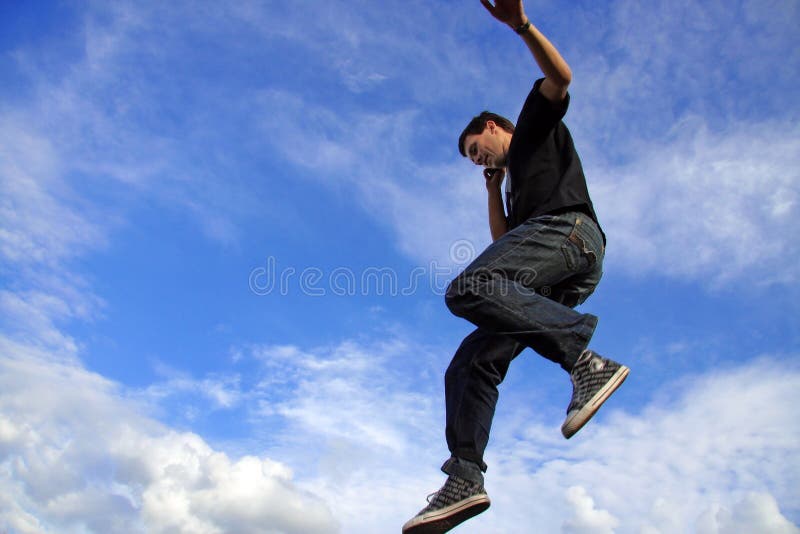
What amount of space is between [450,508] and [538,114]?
286 centimetres

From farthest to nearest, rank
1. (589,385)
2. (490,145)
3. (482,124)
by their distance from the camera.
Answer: (482,124)
(490,145)
(589,385)

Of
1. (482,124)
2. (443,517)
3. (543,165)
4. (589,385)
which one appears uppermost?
(482,124)

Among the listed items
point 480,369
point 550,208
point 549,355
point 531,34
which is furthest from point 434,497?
point 531,34

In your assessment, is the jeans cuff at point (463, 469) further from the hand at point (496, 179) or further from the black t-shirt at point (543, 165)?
the hand at point (496, 179)

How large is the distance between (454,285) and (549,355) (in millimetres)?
795

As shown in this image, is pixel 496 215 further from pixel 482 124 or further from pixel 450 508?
pixel 450 508

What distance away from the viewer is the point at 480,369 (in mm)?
4441

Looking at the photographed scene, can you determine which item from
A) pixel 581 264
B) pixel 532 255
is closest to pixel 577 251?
pixel 581 264

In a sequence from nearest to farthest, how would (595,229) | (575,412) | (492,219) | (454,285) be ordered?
1. (575,412)
2. (454,285)
3. (595,229)
4. (492,219)

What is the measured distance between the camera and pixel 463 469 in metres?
4.10

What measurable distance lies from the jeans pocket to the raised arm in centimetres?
101

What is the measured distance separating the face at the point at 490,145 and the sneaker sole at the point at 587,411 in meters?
2.14

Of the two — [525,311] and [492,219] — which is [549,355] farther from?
[492,219]

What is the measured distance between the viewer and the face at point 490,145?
5027 mm
